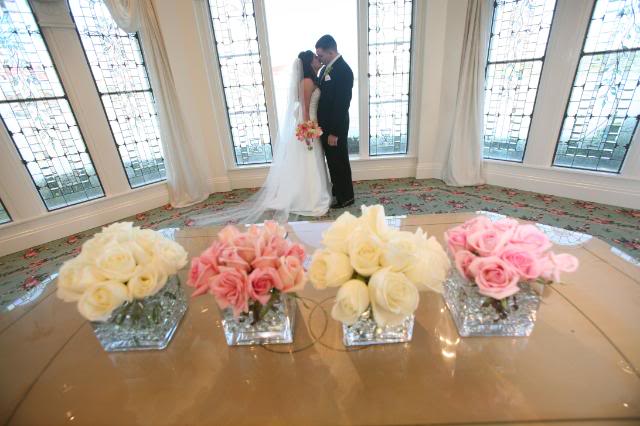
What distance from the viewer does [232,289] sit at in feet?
2.11

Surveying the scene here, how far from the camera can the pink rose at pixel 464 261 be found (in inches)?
27.5

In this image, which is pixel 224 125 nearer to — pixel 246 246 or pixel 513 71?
pixel 513 71

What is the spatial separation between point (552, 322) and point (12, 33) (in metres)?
4.27

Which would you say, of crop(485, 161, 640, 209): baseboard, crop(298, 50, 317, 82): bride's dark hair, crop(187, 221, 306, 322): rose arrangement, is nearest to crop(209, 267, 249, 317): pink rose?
crop(187, 221, 306, 322): rose arrangement

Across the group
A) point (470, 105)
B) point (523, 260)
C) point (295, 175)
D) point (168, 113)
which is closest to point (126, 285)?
point (523, 260)

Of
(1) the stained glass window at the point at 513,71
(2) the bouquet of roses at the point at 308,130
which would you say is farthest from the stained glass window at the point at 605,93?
(2) the bouquet of roses at the point at 308,130

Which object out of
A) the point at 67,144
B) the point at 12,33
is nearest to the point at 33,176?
the point at 67,144

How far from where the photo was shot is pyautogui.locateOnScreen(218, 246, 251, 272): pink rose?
0.67 metres

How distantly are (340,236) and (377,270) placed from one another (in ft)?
0.38

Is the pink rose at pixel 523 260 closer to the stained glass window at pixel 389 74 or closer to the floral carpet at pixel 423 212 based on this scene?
the floral carpet at pixel 423 212

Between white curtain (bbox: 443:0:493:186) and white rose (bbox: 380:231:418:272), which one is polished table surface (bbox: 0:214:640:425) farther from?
white curtain (bbox: 443:0:493:186)

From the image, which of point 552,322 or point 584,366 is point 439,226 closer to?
point 552,322

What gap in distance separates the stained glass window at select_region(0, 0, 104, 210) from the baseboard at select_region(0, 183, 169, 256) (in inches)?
5.0

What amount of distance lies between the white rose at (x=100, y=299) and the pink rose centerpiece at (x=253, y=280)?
0.53ft
